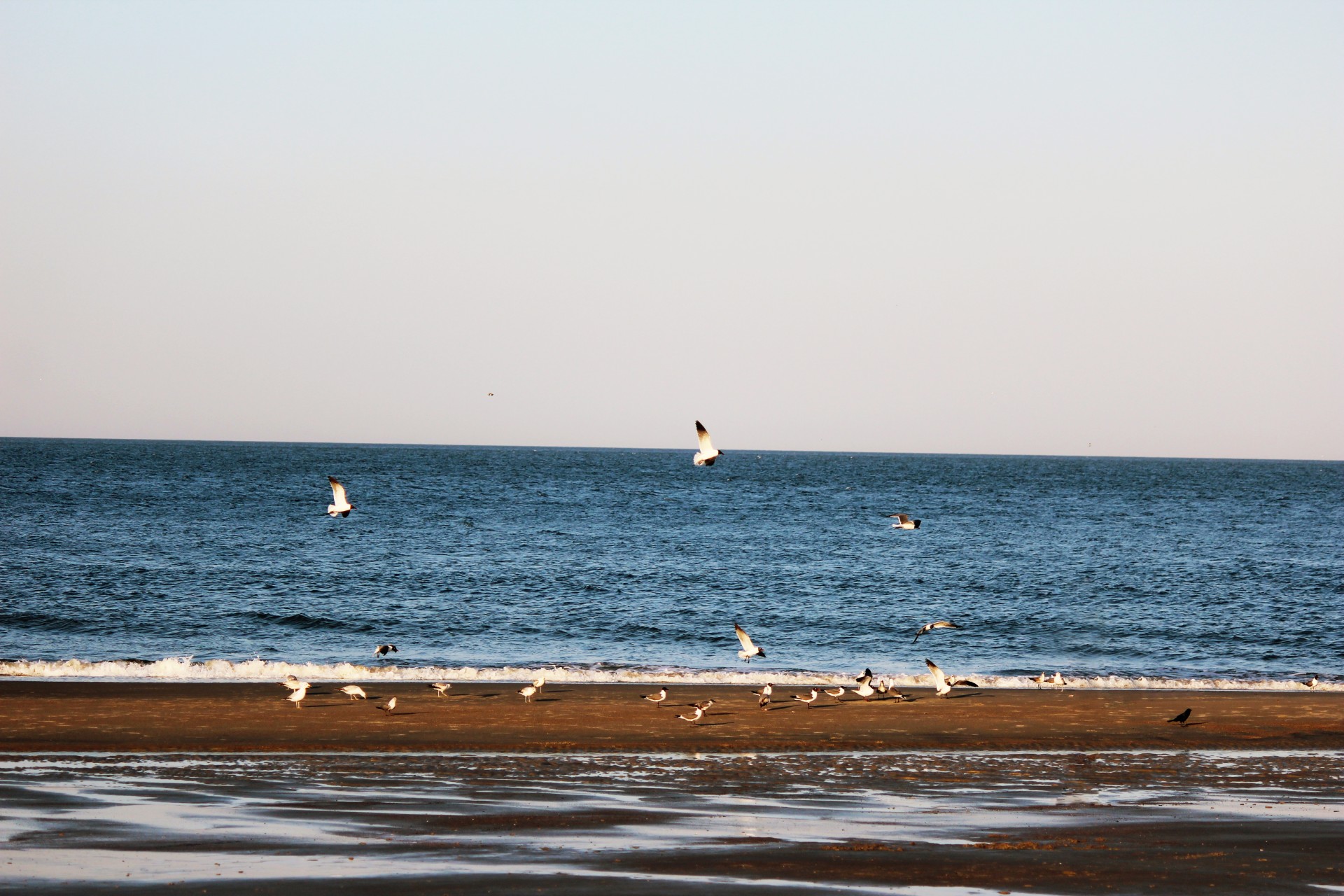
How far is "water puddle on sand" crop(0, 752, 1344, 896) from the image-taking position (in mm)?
10828

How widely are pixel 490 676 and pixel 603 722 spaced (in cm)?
706

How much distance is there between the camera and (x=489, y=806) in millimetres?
13281

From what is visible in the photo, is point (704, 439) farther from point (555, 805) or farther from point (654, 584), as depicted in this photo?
point (654, 584)

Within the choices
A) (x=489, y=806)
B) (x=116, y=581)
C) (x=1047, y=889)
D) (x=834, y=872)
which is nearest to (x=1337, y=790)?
(x=1047, y=889)

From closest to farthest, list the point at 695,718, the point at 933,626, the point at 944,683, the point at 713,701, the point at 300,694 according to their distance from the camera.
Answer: the point at 695,718, the point at 300,694, the point at 713,701, the point at 944,683, the point at 933,626

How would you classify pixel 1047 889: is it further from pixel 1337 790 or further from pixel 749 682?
pixel 749 682

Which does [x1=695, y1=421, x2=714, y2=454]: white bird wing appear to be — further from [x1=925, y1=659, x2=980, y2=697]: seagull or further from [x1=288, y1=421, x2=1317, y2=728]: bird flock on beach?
[x1=925, y1=659, x2=980, y2=697]: seagull

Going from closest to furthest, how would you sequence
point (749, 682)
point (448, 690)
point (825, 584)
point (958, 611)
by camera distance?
point (448, 690) → point (749, 682) → point (958, 611) → point (825, 584)

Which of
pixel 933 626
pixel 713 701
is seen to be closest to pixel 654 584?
pixel 933 626

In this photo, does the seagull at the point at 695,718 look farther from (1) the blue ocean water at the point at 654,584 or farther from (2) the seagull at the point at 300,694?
(1) the blue ocean water at the point at 654,584

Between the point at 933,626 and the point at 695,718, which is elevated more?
the point at 933,626

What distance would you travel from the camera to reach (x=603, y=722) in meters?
19.7

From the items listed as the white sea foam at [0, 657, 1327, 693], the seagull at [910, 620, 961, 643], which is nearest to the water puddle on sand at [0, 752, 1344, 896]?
the seagull at [910, 620, 961, 643]

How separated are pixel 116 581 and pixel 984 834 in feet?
116
